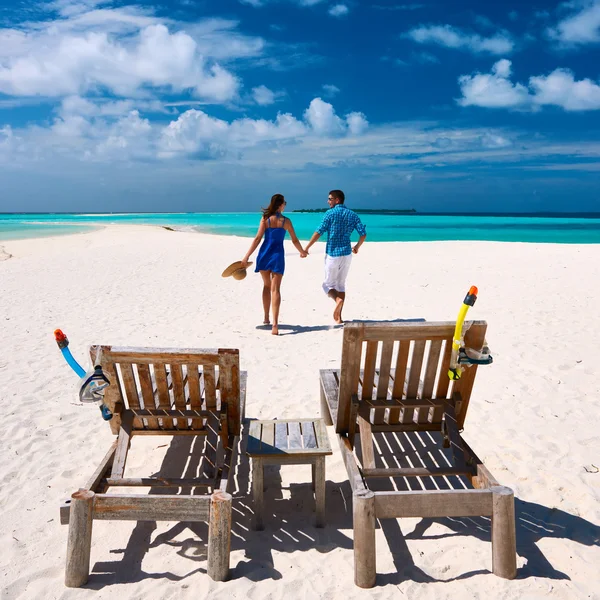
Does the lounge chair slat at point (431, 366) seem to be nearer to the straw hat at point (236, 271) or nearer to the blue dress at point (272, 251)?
the blue dress at point (272, 251)

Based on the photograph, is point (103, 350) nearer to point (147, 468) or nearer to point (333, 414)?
point (147, 468)

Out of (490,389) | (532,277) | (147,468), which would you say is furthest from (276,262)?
(532,277)

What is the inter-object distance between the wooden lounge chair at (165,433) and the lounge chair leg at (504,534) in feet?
4.88

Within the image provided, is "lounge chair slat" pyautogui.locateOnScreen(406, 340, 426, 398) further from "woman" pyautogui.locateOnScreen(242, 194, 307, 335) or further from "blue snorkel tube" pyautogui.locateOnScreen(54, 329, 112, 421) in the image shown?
"woman" pyautogui.locateOnScreen(242, 194, 307, 335)

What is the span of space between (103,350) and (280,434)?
4.23 ft

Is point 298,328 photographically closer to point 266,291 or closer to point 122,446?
point 266,291

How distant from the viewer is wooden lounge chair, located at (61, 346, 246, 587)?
265 cm

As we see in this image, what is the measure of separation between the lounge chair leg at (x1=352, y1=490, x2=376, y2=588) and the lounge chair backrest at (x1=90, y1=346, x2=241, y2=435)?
3.47ft

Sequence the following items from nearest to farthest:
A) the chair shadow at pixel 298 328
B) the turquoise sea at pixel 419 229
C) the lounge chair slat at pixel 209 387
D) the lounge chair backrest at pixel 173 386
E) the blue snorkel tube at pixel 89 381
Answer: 1. the blue snorkel tube at pixel 89 381
2. the lounge chair backrest at pixel 173 386
3. the lounge chair slat at pixel 209 387
4. the chair shadow at pixel 298 328
5. the turquoise sea at pixel 419 229

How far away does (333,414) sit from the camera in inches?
144

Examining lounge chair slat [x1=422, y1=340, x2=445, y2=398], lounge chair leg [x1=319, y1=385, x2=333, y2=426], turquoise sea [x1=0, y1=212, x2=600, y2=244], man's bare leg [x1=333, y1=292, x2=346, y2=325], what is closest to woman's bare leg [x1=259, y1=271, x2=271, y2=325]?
man's bare leg [x1=333, y1=292, x2=346, y2=325]

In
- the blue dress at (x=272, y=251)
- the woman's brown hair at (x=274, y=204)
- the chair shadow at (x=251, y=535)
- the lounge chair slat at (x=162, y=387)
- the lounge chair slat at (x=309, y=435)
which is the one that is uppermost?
the woman's brown hair at (x=274, y=204)

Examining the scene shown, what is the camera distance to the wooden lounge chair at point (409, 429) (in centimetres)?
266

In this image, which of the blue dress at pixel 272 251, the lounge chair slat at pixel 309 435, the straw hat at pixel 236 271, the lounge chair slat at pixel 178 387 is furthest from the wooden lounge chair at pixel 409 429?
the straw hat at pixel 236 271
